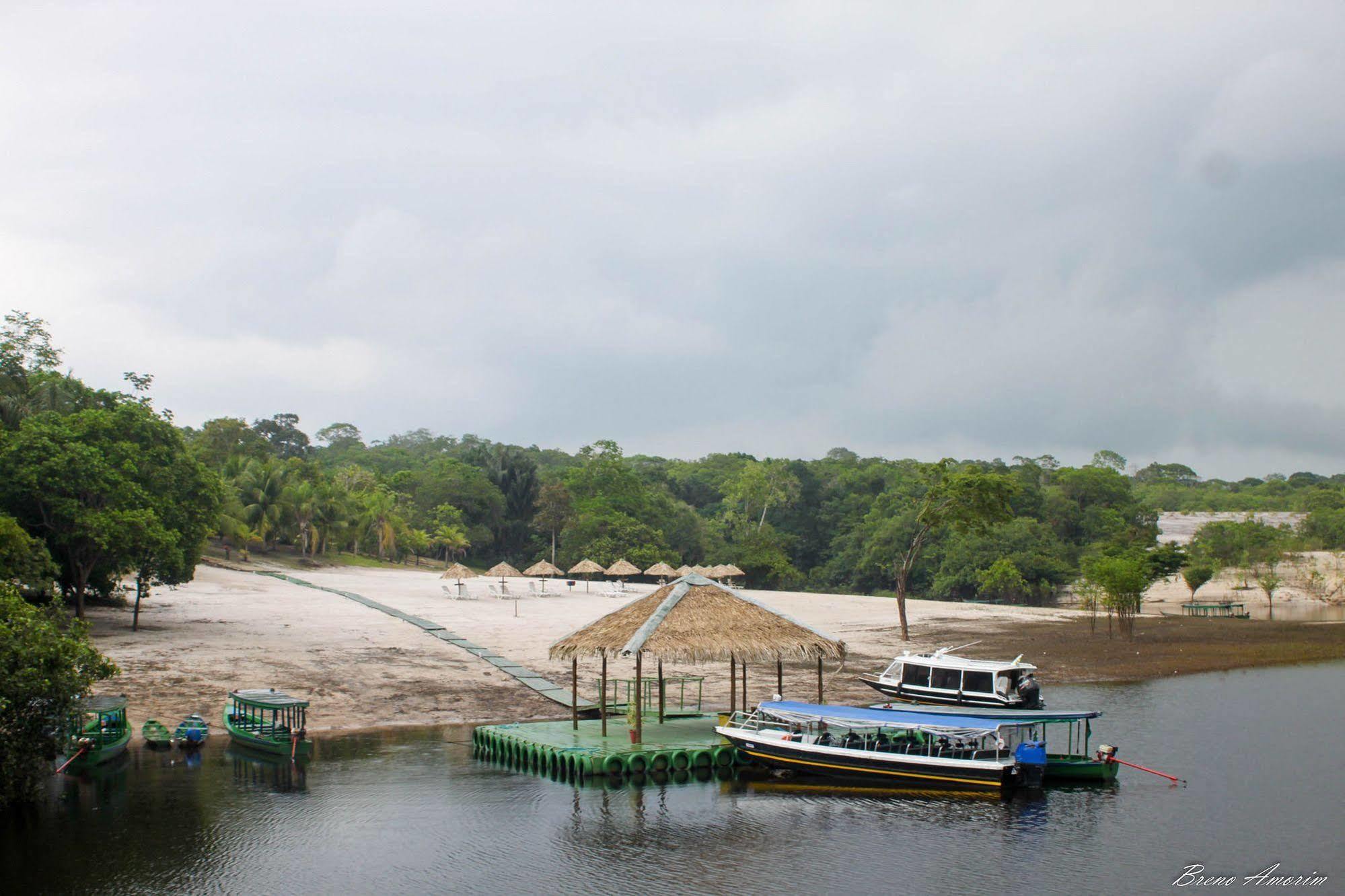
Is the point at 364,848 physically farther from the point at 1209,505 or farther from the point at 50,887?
the point at 1209,505

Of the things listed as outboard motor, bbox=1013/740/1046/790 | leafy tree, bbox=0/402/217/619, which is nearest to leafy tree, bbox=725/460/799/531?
leafy tree, bbox=0/402/217/619

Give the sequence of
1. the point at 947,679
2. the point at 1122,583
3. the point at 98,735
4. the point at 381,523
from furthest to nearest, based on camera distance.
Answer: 1. the point at 381,523
2. the point at 1122,583
3. the point at 947,679
4. the point at 98,735

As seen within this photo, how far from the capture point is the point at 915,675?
90.7 feet

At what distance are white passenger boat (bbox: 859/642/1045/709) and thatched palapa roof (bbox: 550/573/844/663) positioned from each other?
14.2 feet

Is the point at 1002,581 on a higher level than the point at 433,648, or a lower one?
higher

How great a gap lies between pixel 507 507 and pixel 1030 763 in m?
85.6

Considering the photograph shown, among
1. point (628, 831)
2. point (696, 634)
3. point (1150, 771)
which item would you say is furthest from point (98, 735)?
point (1150, 771)

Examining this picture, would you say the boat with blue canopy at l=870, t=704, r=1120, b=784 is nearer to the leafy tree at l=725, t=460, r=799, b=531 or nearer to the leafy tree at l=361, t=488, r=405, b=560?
the leafy tree at l=361, t=488, r=405, b=560

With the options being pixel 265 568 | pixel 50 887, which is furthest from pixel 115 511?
pixel 265 568

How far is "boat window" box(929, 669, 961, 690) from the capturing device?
26766 mm

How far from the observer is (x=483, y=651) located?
37.2 metres

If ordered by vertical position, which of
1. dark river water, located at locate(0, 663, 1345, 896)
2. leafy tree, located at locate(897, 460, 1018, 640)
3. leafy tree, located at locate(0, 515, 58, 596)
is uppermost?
leafy tree, located at locate(897, 460, 1018, 640)

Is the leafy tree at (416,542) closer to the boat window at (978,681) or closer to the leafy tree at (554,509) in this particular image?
the leafy tree at (554,509)

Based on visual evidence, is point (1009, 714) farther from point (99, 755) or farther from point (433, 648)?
point (433, 648)
